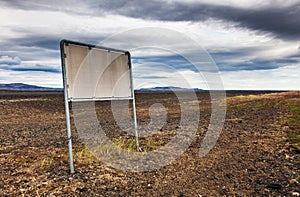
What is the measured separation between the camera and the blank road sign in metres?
7.84

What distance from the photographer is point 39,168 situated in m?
8.36

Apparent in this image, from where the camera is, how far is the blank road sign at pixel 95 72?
784 centimetres

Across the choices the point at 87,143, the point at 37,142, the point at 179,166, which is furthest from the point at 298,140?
the point at 37,142

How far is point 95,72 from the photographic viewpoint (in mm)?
8859

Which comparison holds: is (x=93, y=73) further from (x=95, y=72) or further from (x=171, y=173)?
(x=171, y=173)

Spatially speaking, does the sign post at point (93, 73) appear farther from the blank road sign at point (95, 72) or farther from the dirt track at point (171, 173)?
the dirt track at point (171, 173)

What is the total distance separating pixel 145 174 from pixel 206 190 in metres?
1.91

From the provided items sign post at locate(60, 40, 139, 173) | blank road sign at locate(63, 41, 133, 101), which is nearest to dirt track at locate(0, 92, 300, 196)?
sign post at locate(60, 40, 139, 173)

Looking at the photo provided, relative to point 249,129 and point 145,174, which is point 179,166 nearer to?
point 145,174

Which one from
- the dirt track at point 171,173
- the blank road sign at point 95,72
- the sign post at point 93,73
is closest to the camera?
the dirt track at point 171,173

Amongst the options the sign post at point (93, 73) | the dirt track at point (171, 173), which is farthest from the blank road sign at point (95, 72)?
the dirt track at point (171, 173)

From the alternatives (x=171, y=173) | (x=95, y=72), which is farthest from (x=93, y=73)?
(x=171, y=173)

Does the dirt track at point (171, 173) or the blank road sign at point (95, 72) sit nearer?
the dirt track at point (171, 173)

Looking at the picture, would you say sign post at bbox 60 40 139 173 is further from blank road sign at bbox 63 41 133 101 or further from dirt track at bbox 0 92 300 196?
dirt track at bbox 0 92 300 196
